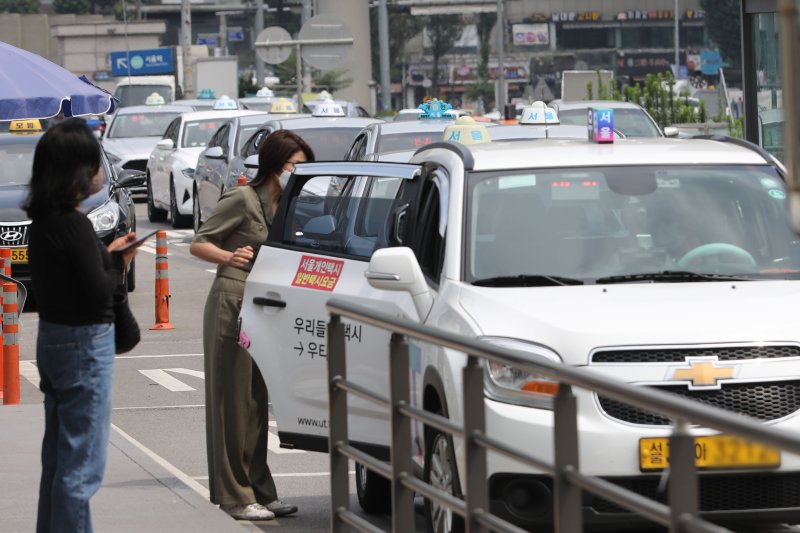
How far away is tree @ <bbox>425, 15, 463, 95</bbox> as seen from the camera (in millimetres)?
122875

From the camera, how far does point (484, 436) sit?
430 centimetres

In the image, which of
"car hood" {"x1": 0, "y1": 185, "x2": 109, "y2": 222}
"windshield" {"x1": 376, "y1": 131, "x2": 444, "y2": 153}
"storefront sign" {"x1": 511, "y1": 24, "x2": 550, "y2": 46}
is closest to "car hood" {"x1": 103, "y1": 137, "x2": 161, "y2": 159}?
"car hood" {"x1": 0, "y1": 185, "x2": 109, "y2": 222}

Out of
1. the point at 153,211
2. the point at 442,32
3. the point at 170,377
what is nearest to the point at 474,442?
the point at 170,377

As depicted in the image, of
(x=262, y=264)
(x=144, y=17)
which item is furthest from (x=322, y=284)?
(x=144, y=17)

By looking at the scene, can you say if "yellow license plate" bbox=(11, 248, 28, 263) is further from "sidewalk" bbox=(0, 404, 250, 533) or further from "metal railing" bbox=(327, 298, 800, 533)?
"metal railing" bbox=(327, 298, 800, 533)

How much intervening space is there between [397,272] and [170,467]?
2772mm

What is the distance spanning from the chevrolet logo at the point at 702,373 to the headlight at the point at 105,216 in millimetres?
11204

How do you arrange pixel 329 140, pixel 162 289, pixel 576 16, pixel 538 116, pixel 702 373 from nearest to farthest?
pixel 702 373
pixel 538 116
pixel 162 289
pixel 329 140
pixel 576 16

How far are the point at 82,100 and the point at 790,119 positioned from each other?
24.0ft

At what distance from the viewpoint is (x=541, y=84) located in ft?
150

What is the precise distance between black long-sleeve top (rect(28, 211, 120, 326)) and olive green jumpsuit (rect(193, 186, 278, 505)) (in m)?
2.08

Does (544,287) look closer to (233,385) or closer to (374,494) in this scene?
(374,494)

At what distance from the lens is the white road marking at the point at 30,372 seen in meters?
12.0

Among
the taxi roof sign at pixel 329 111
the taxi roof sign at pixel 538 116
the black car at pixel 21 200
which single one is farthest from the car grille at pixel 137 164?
the taxi roof sign at pixel 538 116
